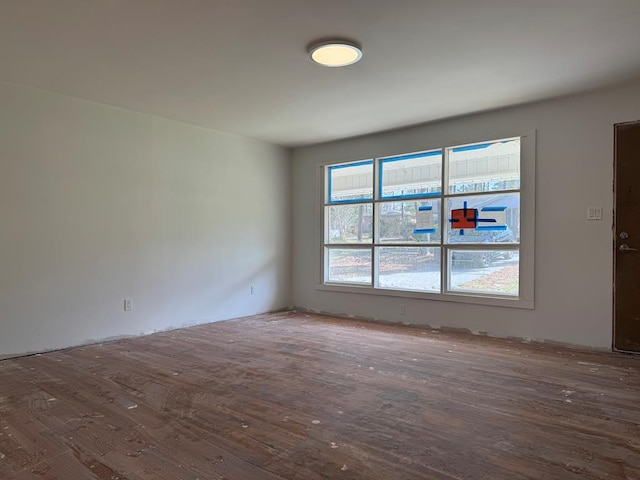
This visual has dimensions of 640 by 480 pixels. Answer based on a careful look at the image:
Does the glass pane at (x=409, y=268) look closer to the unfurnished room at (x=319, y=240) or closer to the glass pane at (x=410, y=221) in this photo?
the unfurnished room at (x=319, y=240)

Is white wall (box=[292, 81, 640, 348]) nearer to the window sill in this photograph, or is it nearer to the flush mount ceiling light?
the window sill

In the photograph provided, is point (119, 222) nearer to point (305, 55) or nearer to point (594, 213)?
point (305, 55)

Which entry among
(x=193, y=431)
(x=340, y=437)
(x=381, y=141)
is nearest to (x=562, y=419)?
(x=340, y=437)

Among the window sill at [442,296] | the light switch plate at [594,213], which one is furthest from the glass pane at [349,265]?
the light switch plate at [594,213]

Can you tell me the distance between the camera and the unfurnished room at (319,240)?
2.28m

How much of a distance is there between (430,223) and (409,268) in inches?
24.8

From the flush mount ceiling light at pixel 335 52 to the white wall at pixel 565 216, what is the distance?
2.17m

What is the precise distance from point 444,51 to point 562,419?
2586 mm

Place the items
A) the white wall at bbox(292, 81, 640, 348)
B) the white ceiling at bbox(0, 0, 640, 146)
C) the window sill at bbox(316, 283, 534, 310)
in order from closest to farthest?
the white ceiling at bbox(0, 0, 640, 146) < the white wall at bbox(292, 81, 640, 348) < the window sill at bbox(316, 283, 534, 310)

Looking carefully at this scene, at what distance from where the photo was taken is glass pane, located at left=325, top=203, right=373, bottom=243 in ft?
18.9

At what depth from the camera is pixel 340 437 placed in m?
2.21

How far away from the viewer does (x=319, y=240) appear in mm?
6148

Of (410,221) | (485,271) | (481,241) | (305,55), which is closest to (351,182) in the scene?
(410,221)

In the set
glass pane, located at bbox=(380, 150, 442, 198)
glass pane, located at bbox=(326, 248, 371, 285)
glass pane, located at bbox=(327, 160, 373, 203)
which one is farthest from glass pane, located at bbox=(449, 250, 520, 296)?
glass pane, located at bbox=(327, 160, 373, 203)
